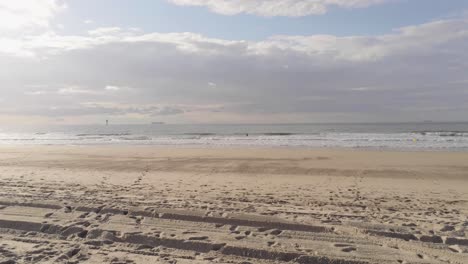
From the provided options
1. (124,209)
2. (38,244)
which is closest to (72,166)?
(124,209)

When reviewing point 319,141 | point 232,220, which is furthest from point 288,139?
point 232,220

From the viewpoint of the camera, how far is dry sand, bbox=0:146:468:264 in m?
4.55

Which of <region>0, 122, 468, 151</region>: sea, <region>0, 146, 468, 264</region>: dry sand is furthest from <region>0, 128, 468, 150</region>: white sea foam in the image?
<region>0, 146, 468, 264</region>: dry sand

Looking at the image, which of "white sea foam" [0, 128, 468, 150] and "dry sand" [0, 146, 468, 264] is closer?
"dry sand" [0, 146, 468, 264]

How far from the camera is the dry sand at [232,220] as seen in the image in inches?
179

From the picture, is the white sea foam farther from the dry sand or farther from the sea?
the dry sand

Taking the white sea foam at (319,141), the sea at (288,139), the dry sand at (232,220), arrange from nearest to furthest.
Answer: the dry sand at (232,220)
the white sea foam at (319,141)
the sea at (288,139)

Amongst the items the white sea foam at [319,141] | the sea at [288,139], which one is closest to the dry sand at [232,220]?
the white sea foam at [319,141]

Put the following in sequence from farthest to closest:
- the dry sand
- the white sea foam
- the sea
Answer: the sea → the white sea foam → the dry sand

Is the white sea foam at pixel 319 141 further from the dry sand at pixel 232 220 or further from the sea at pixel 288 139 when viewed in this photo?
the dry sand at pixel 232 220

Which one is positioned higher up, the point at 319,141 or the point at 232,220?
the point at 319,141

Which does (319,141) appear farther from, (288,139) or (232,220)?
(232,220)

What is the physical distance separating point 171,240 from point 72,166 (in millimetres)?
12210

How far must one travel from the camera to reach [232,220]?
5.89m
